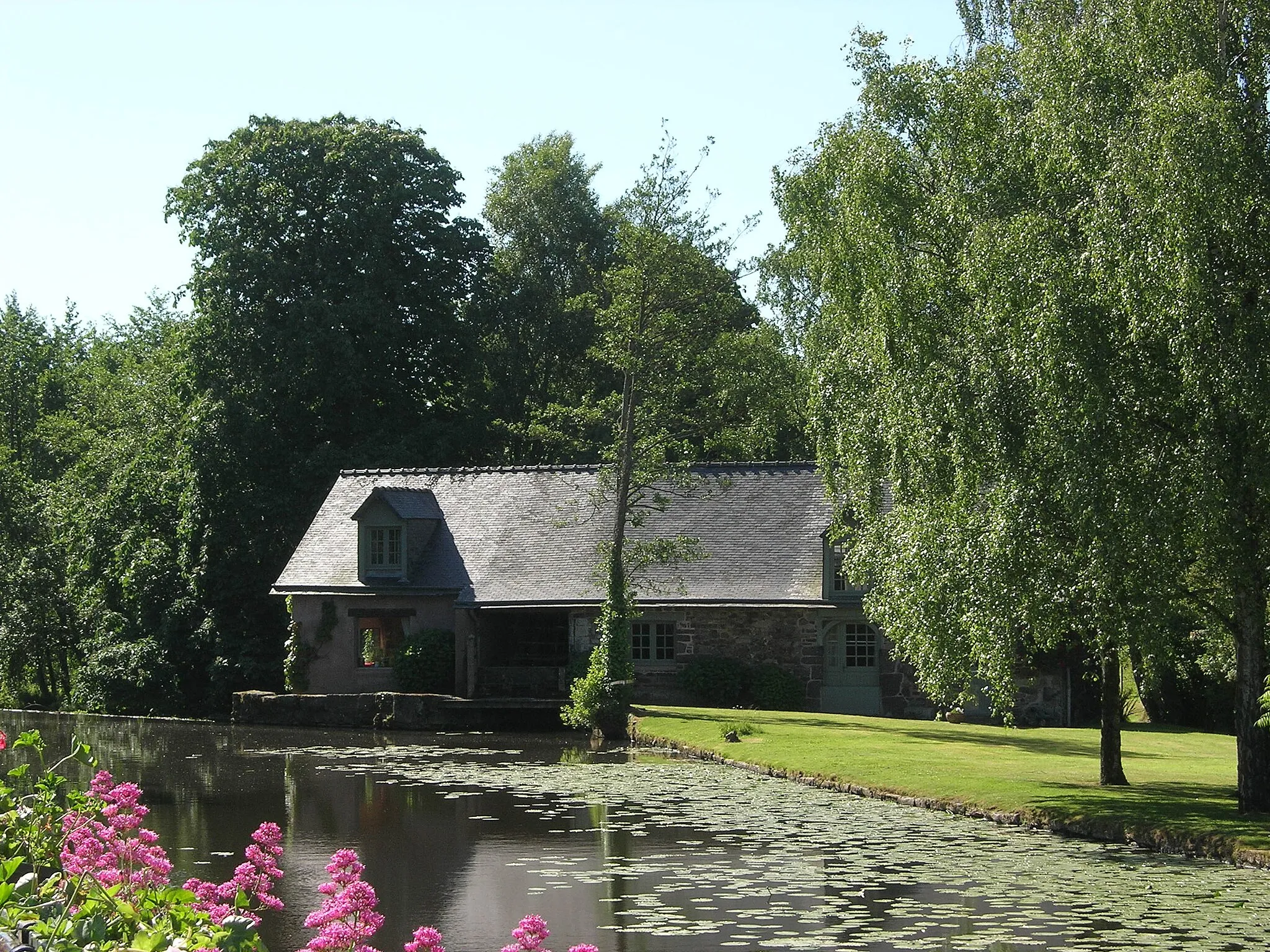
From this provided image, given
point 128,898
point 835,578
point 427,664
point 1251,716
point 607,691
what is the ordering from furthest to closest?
point 427,664, point 835,578, point 607,691, point 1251,716, point 128,898

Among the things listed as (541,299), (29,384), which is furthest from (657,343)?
(29,384)

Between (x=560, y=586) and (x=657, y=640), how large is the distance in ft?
7.91

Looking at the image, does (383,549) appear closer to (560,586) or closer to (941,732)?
(560,586)

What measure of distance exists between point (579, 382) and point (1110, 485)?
35.6 meters

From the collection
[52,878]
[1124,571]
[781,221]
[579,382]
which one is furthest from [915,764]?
[579,382]

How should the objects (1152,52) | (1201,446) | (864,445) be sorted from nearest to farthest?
(1201,446) → (1152,52) → (864,445)

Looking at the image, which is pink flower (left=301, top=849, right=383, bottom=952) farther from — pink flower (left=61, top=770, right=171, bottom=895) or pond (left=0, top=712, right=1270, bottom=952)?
pond (left=0, top=712, right=1270, bottom=952)

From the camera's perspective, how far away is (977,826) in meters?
16.6

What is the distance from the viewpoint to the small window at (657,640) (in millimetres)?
32375

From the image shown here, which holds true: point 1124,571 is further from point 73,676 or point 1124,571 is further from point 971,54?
point 73,676

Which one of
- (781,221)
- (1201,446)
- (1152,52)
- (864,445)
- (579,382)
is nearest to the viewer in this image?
(1201,446)

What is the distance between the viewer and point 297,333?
39.0 metres

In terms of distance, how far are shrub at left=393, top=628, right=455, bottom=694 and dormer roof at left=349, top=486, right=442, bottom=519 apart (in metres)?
3.03

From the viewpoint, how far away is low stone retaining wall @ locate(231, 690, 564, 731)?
101 feet
